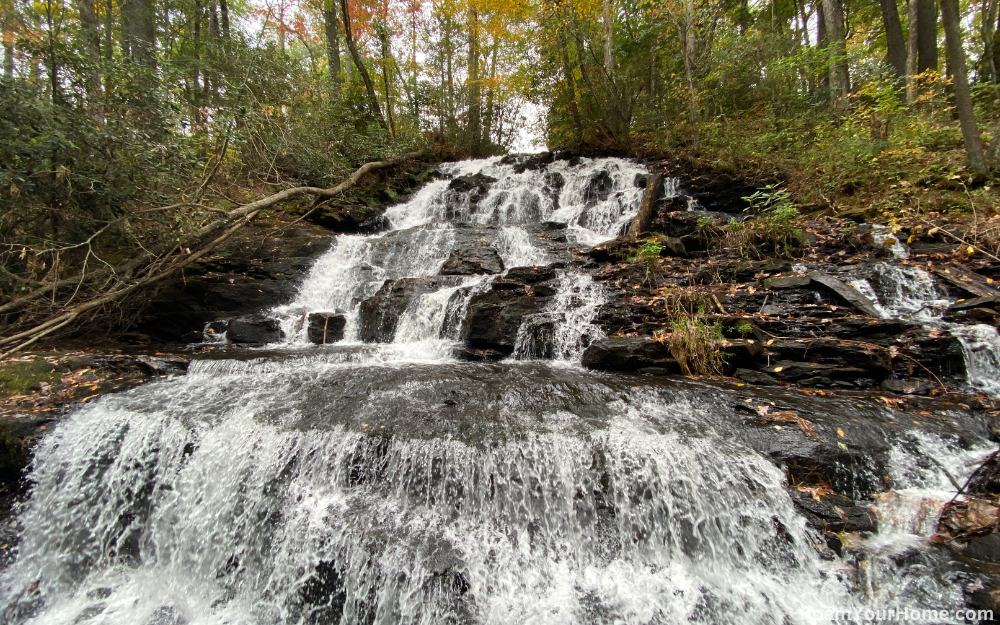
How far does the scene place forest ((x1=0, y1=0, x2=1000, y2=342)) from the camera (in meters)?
5.50

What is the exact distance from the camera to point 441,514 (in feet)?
11.5

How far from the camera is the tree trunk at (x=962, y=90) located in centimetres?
704

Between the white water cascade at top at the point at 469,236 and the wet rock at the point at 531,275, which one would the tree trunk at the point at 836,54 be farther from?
the wet rock at the point at 531,275

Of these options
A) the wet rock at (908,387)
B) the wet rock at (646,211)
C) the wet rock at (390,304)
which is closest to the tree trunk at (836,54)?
the wet rock at (646,211)

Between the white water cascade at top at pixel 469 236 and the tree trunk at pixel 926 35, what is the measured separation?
20.9 feet

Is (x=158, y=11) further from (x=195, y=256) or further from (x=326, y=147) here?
(x=195, y=256)

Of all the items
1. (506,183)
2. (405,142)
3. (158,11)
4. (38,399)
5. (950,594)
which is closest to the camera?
(950,594)

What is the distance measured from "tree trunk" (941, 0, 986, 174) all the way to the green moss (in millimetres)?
14347

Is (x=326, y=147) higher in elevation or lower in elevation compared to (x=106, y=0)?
lower

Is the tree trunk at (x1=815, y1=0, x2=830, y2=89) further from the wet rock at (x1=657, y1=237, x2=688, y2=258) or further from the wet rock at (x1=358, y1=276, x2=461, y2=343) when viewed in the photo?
the wet rock at (x1=358, y1=276, x2=461, y2=343)

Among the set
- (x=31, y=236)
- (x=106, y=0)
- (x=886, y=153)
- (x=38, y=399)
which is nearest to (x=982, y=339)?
(x=886, y=153)

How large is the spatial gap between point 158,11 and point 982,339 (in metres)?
24.3

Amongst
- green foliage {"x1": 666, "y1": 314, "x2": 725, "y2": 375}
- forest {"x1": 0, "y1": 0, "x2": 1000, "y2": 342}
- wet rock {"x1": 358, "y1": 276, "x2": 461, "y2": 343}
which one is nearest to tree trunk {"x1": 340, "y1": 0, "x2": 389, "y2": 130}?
forest {"x1": 0, "y1": 0, "x2": 1000, "y2": 342}

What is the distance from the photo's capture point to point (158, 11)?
15211 mm
